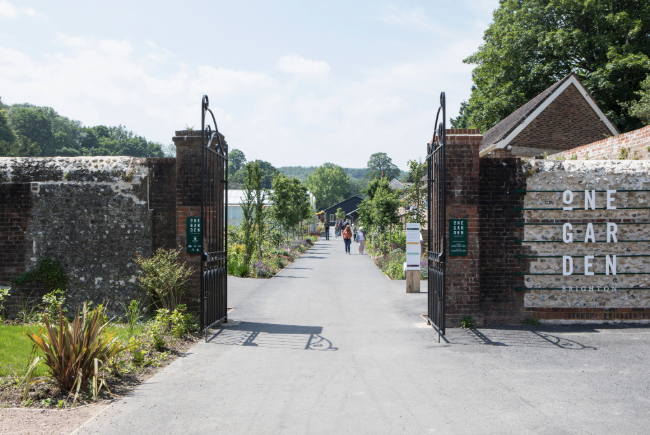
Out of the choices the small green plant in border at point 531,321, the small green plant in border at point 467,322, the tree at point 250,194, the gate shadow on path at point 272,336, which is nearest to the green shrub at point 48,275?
the gate shadow on path at point 272,336

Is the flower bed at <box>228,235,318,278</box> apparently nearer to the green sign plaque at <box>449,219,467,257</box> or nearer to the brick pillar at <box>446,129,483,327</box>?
the brick pillar at <box>446,129,483,327</box>

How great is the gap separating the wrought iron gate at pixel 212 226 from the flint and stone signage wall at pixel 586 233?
5613 millimetres

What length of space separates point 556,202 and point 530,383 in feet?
13.9

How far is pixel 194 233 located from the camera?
8.19 metres

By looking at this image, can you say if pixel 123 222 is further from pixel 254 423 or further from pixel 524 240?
pixel 524 240

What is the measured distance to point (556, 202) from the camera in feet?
28.2

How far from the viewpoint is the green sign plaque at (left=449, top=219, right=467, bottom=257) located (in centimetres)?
820

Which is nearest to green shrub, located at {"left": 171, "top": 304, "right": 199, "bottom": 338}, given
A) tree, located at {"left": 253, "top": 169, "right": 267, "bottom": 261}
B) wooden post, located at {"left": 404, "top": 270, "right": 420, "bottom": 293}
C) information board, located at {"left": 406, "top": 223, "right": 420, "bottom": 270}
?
wooden post, located at {"left": 404, "top": 270, "right": 420, "bottom": 293}

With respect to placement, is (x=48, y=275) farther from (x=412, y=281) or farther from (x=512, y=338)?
(x=412, y=281)

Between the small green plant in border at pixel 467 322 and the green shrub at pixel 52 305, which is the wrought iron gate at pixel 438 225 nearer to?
the small green plant in border at pixel 467 322

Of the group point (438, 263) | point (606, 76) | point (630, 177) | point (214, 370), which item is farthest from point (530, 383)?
point (606, 76)

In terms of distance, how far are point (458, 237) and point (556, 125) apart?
1873 cm

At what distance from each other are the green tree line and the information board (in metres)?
64.5

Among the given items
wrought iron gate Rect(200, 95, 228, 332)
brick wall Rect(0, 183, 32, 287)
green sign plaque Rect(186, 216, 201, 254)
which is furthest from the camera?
brick wall Rect(0, 183, 32, 287)
